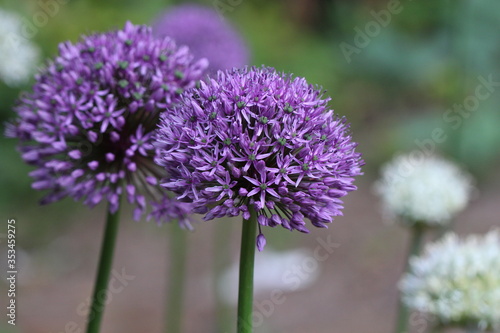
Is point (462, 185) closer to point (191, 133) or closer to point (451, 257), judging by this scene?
point (451, 257)

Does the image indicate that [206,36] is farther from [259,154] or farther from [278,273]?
[278,273]

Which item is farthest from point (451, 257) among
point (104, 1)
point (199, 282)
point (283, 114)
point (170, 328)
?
point (104, 1)

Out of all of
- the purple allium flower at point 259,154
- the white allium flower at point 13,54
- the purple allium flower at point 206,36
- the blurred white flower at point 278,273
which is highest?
the purple allium flower at point 206,36

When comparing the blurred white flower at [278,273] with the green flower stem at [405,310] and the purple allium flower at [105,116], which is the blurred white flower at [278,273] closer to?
the green flower stem at [405,310]

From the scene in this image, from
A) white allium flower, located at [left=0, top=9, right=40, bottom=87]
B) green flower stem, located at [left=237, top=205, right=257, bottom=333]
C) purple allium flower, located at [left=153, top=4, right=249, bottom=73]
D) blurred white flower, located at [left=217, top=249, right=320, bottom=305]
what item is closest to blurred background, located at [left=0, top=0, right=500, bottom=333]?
blurred white flower, located at [left=217, top=249, right=320, bottom=305]

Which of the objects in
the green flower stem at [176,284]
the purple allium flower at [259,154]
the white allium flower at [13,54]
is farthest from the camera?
the green flower stem at [176,284]

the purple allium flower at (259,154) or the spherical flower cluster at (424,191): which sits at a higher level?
the spherical flower cluster at (424,191)

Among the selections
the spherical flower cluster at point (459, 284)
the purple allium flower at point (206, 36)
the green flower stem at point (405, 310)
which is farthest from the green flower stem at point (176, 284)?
the spherical flower cluster at point (459, 284)
